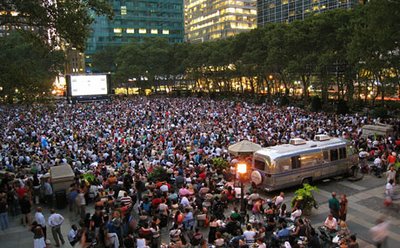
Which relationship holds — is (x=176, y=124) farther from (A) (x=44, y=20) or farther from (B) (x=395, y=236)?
(B) (x=395, y=236)

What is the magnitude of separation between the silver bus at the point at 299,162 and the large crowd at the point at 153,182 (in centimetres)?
145

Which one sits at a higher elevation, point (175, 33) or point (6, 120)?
point (175, 33)

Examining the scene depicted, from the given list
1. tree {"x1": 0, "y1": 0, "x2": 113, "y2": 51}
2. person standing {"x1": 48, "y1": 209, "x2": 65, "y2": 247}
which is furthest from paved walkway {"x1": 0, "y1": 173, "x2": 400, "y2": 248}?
tree {"x1": 0, "y1": 0, "x2": 113, "y2": 51}

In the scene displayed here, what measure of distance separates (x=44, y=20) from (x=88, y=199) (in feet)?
24.4

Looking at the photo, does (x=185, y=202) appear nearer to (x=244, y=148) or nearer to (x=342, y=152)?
(x=244, y=148)

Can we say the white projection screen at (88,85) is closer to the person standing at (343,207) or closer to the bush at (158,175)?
the bush at (158,175)

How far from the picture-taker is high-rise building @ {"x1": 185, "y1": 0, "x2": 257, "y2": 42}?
13600 cm

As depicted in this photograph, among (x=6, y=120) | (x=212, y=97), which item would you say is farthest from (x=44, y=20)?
(x=212, y=97)

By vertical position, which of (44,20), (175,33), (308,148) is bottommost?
(308,148)

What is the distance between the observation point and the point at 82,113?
42.6 meters

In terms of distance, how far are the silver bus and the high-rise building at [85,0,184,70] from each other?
4502 inches

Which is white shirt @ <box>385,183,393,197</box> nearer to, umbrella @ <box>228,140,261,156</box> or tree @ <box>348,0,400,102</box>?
umbrella @ <box>228,140,261,156</box>

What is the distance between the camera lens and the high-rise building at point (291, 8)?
103m

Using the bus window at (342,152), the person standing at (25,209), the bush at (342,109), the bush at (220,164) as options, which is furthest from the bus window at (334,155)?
the bush at (342,109)
